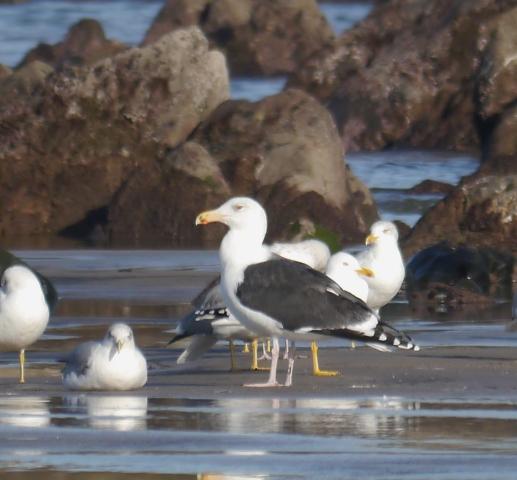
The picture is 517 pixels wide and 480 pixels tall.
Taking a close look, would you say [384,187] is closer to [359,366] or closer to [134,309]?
[134,309]

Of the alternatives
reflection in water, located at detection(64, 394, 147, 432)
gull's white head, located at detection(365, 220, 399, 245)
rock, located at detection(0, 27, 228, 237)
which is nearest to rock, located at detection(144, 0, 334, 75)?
rock, located at detection(0, 27, 228, 237)

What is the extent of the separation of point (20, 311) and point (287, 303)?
78.7 inches

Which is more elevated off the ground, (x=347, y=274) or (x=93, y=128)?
(x=347, y=274)

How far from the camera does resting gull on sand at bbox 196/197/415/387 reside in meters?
11.7

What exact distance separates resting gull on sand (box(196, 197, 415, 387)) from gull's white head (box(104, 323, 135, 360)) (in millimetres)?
813

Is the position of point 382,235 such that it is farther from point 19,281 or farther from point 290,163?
point 290,163

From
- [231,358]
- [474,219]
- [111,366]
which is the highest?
[111,366]

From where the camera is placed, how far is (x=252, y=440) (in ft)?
31.1

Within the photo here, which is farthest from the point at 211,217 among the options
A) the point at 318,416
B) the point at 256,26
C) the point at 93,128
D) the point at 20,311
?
the point at 256,26

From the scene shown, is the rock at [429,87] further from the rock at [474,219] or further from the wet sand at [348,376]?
the wet sand at [348,376]

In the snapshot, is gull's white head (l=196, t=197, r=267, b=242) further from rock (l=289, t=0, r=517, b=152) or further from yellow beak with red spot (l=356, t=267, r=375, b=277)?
rock (l=289, t=0, r=517, b=152)

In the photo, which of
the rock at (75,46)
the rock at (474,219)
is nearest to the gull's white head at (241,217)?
the rock at (474,219)

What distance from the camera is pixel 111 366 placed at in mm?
11484

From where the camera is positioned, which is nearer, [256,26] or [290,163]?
[290,163]
